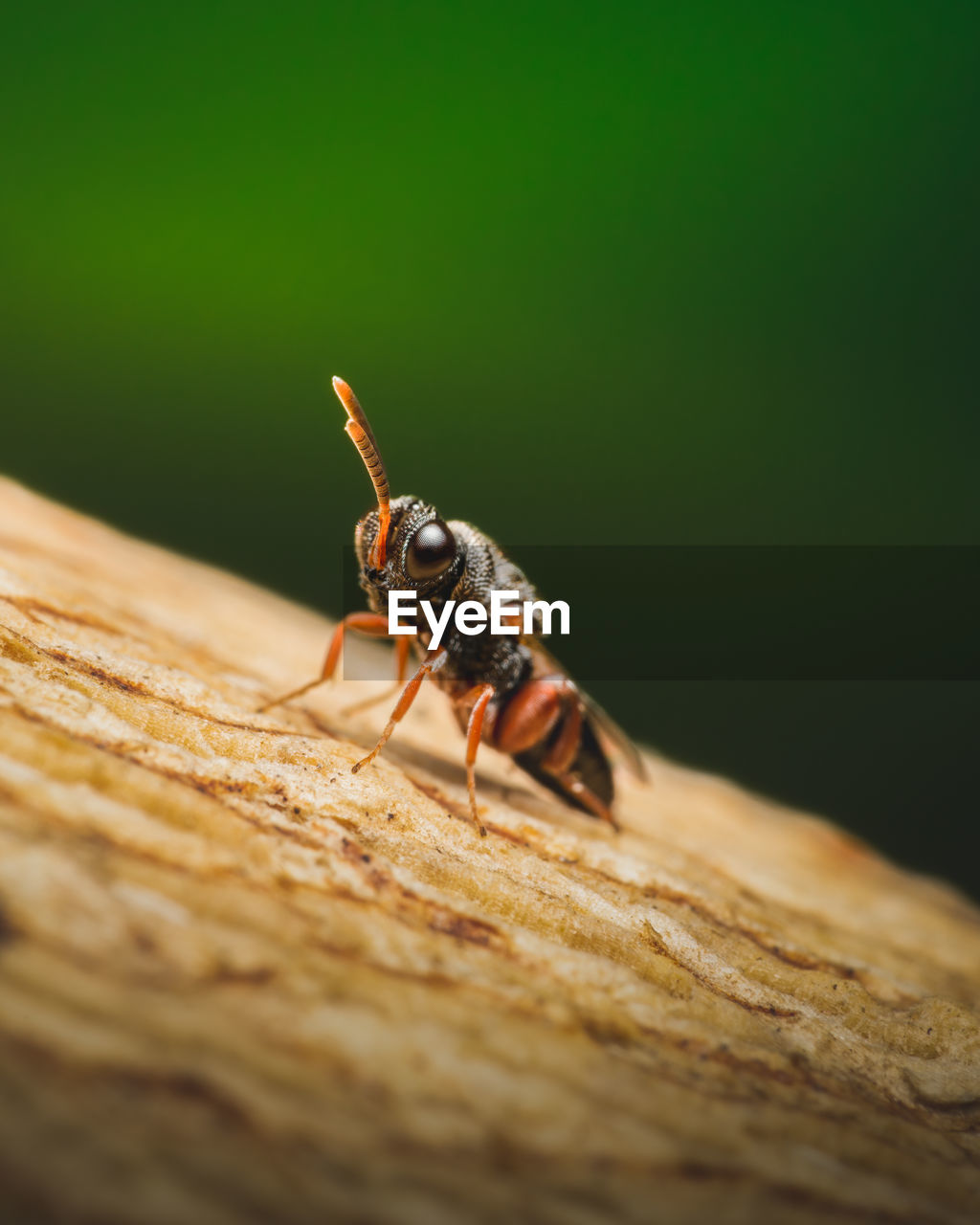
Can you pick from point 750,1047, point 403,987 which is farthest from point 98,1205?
point 750,1047

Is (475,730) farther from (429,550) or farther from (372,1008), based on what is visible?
(372,1008)

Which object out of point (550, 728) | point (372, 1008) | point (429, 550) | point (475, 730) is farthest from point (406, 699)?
point (372, 1008)

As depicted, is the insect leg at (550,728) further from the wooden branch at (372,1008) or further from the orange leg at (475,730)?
the wooden branch at (372,1008)

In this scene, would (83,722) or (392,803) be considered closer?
(83,722)

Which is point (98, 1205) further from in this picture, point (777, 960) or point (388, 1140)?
point (777, 960)
